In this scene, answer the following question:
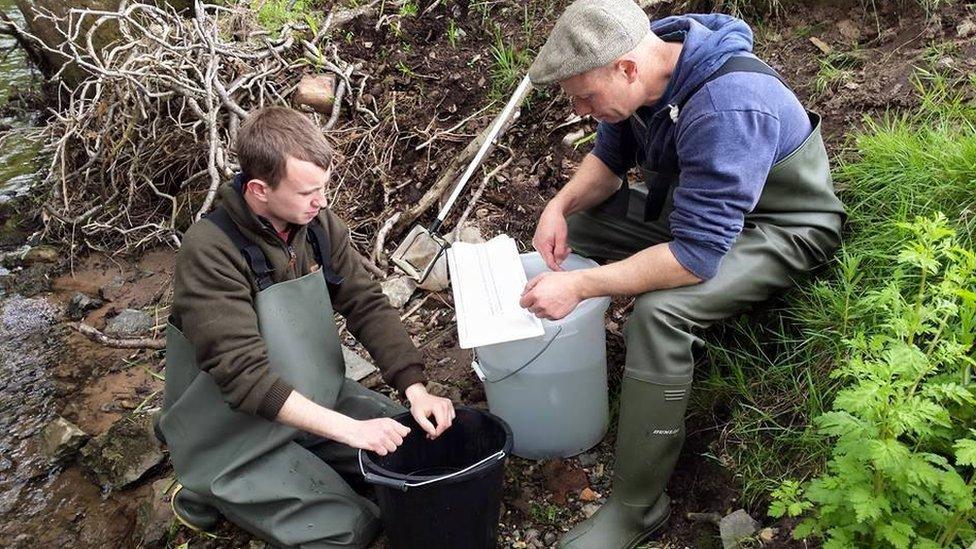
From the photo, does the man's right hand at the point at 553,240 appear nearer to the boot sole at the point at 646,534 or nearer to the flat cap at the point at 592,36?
the flat cap at the point at 592,36

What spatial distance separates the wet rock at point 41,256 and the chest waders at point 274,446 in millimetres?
2914

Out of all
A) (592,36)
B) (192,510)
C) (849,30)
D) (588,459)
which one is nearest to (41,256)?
(192,510)

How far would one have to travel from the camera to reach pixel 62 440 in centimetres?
336

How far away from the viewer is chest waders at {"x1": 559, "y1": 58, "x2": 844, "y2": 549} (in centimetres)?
226

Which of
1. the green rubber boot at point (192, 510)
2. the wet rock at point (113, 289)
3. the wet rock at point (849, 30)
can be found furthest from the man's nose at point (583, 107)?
the wet rock at point (113, 289)

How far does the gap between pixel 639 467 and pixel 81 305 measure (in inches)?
139

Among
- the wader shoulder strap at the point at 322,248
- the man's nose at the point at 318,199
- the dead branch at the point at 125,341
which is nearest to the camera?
the man's nose at the point at 318,199

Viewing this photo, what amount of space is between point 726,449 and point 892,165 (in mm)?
1140

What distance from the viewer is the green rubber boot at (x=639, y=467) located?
2.28m

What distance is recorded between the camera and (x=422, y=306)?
369 centimetres

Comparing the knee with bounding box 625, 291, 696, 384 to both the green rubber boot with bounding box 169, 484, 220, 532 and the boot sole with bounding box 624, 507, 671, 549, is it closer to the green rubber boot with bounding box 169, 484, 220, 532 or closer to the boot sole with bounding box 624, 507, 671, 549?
the boot sole with bounding box 624, 507, 671, 549

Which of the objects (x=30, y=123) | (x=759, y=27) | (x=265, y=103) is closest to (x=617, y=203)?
(x=759, y=27)

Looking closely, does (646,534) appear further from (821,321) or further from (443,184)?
(443,184)

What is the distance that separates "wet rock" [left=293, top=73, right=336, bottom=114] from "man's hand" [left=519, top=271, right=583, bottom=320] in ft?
8.95
